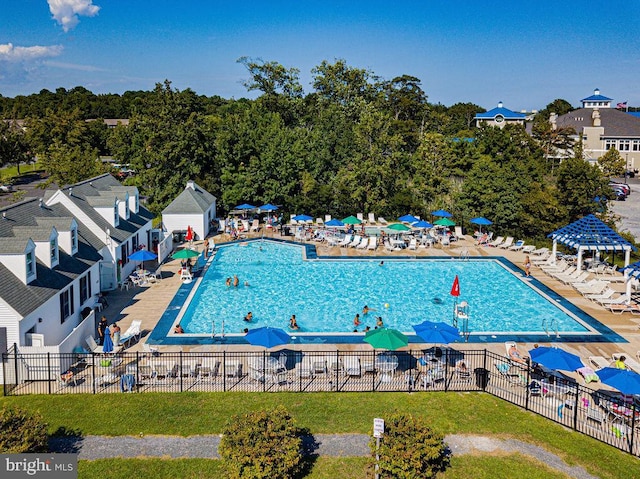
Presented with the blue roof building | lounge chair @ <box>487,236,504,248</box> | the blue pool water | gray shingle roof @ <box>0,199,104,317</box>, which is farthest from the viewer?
the blue roof building

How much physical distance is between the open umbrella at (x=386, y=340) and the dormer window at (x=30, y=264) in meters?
13.1

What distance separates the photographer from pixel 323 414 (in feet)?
54.3

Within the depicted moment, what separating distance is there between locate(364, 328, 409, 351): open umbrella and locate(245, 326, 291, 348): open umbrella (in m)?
3.05

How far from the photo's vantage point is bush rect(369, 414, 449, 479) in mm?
13000

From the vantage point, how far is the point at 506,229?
144 ft

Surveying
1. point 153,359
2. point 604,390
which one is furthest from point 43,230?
point 604,390

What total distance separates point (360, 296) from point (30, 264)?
1629cm

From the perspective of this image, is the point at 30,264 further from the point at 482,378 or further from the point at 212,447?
the point at 482,378

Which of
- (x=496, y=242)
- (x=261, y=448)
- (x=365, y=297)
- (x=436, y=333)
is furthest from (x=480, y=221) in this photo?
(x=261, y=448)

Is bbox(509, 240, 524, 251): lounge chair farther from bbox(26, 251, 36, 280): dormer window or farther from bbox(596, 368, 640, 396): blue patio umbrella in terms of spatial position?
bbox(26, 251, 36, 280): dormer window

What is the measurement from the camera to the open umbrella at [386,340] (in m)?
18.8

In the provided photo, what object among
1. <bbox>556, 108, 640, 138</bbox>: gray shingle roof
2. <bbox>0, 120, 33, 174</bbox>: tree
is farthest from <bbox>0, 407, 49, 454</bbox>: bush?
<bbox>556, 108, 640, 138</bbox>: gray shingle roof

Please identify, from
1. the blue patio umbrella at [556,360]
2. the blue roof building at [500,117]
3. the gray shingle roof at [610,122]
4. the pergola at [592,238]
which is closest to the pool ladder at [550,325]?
the blue patio umbrella at [556,360]

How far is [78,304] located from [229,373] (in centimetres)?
940
